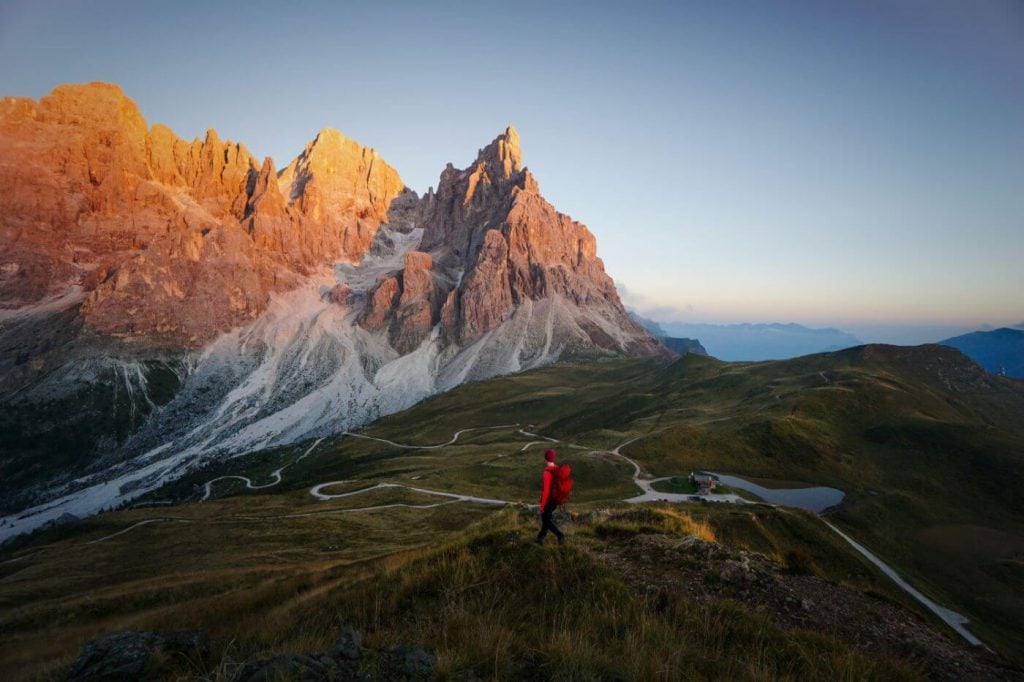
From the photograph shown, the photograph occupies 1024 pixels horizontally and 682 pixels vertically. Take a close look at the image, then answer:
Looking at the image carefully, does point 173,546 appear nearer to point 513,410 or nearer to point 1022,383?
point 513,410

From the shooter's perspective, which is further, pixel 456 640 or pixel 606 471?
pixel 606 471

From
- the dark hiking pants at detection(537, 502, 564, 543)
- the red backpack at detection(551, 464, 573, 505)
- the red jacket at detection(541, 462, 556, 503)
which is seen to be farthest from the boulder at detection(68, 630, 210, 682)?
the red backpack at detection(551, 464, 573, 505)

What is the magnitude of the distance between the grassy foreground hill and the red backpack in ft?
5.61

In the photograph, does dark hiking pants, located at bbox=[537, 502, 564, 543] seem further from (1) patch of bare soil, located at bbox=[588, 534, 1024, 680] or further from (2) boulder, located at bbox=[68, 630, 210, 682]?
(2) boulder, located at bbox=[68, 630, 210, 682]

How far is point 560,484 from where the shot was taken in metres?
16.1

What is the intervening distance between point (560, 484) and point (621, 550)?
2.93m

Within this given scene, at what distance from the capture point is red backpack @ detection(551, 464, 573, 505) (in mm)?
15938

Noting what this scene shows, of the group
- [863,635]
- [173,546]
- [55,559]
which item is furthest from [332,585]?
[55,559]

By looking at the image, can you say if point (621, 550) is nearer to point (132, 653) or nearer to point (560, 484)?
point (560, 484)

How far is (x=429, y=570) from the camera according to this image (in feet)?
44.0

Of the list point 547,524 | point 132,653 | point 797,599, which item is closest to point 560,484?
point 547,524

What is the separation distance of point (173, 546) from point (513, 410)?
12702 centimetres

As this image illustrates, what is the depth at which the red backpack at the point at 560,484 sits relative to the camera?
52.3 ft

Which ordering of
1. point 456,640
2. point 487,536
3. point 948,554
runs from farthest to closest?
point 948,554
point 487,536
point 456,640
